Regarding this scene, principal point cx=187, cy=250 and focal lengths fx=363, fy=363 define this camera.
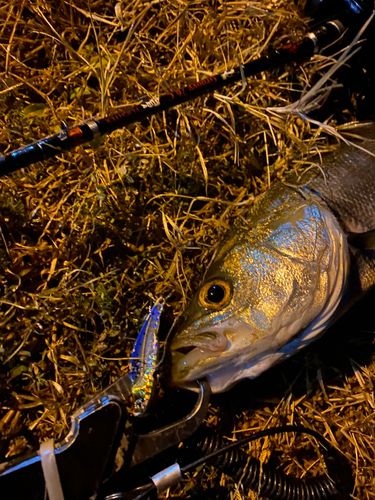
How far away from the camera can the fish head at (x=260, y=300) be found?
1392 mm

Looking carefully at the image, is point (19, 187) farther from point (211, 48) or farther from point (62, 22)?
point (211, 48)

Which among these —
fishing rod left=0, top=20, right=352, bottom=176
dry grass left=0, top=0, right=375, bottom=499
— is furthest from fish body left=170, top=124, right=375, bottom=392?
fishing rod left=0, top=20, right=352, bottom=176

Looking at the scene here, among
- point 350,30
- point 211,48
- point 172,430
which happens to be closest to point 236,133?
point 211,48

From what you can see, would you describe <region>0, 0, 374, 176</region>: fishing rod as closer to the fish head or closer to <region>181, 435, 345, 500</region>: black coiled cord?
the fish head

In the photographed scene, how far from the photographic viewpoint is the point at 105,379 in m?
1.73

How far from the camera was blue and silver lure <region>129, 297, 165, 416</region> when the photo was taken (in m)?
1.43

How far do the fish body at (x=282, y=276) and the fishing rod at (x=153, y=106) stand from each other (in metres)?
0.56

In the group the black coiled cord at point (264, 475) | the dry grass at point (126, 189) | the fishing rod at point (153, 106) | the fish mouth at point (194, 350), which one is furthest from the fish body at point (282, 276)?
the fishing rod at point (153, 106)

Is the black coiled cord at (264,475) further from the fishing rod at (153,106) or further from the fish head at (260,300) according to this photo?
the fishing rod at (153,106)

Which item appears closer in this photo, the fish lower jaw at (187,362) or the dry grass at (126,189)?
the fish lower jaw at (187,362)

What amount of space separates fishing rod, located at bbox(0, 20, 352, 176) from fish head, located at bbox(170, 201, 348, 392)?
2.27 ft

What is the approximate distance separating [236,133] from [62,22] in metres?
1.14

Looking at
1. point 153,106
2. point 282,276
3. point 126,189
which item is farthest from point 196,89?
point 282,276

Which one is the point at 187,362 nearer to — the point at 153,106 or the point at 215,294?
the point at 215,294
